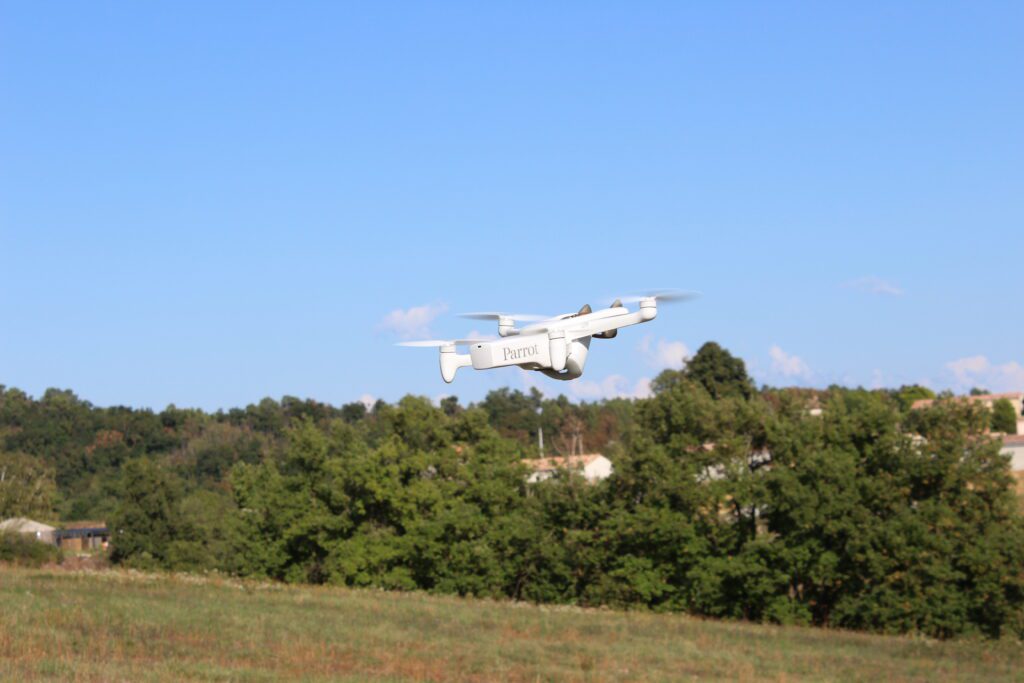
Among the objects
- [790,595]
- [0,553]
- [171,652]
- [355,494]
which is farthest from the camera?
[0,553]

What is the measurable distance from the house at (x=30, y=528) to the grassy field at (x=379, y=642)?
26188 mm

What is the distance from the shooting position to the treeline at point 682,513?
47.9 metres

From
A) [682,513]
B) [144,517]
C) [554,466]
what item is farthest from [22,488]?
[682,513]

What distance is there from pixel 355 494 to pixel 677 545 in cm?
1729

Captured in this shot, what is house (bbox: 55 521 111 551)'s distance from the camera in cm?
9338

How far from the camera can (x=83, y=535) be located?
3752 inches

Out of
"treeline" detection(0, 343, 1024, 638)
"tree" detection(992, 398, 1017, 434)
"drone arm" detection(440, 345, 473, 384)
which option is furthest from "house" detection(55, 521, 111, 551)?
"drone arm" detection(440, 345, 473, 384)

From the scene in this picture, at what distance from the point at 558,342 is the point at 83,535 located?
99.8m

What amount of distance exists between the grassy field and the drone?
62.6ft

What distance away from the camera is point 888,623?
1873 inches

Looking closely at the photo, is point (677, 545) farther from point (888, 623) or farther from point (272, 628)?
point (272, 628)

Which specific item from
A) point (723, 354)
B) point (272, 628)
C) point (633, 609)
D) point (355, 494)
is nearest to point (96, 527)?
point (355, 494)

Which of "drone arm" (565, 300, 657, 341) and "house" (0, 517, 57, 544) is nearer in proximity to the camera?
"drone arm" (565, 300, 657, 341)

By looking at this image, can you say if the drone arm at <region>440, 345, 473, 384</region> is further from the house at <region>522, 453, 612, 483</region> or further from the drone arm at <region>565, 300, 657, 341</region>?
the house at <region>522, 453, 612, 483</region>
